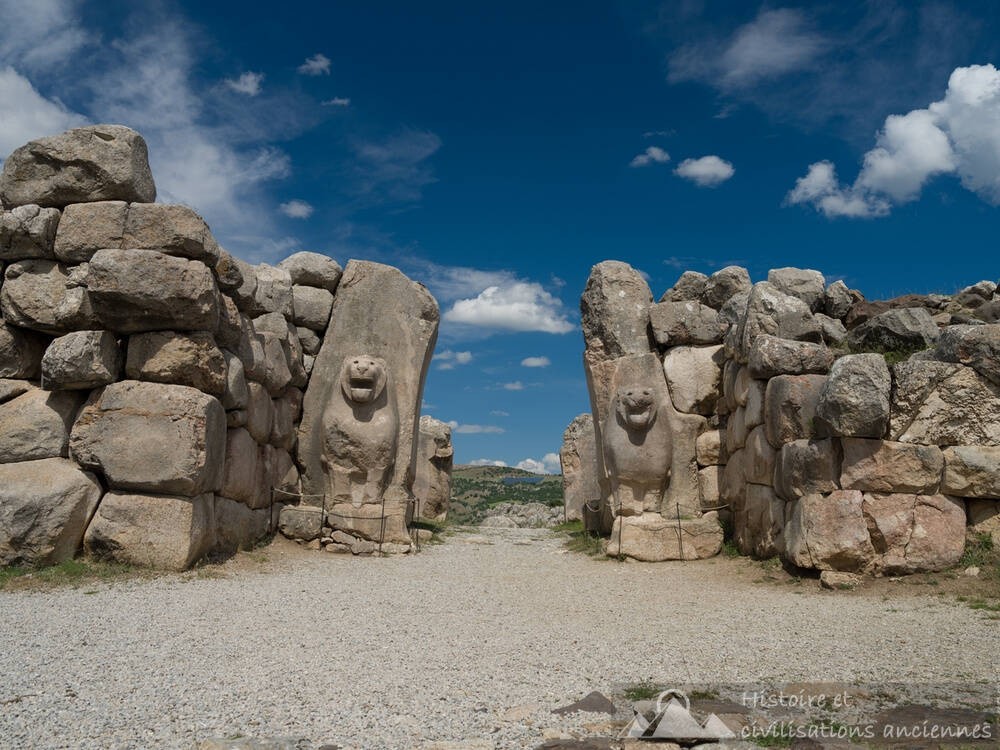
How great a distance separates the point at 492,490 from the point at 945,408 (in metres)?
24.8

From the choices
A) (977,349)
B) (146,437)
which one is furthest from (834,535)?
(146,437)

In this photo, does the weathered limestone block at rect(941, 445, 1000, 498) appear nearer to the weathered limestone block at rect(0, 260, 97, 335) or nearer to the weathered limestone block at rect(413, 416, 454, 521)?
the weathered limestone block at rect(0, 260, 97, 335)

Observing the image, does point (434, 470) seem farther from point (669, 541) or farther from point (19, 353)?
point (19, 353)

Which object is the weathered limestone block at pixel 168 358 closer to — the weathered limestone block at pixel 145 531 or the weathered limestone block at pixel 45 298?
the weathered limestone block at pixel 45 298

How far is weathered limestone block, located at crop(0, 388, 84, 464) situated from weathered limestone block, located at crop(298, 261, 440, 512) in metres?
3.30

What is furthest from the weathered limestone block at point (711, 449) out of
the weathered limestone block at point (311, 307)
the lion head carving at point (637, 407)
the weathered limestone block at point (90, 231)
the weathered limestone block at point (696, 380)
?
the weathered limestone block at point (90, 231)

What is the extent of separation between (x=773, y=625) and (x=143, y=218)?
6546 millimetres

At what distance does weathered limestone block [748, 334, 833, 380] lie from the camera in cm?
760

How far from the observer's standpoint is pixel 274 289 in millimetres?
10008

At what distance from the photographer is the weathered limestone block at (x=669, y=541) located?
8648mm

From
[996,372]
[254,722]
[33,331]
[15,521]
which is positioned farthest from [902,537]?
[33,331]

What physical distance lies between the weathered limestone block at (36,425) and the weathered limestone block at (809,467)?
6.78 m

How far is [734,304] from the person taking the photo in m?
9.59

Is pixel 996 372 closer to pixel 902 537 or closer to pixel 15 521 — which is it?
pixel 902 537
